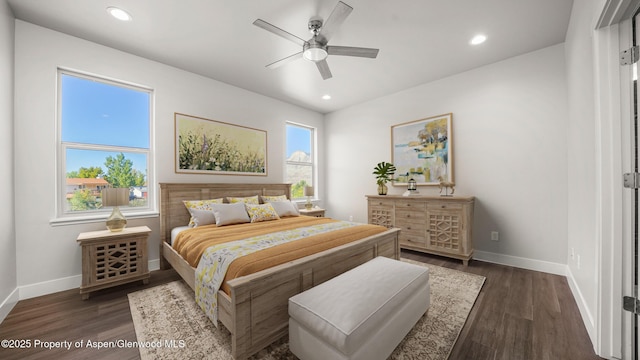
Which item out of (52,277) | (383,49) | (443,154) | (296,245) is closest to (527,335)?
(296,245)

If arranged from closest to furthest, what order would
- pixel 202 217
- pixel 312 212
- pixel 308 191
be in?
pixel 202 217
pixel 312 212
pixel 308 191

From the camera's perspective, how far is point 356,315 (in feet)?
4.43

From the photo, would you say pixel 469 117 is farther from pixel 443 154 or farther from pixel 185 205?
pixel 185 205

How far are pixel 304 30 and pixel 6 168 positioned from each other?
313 centimetres

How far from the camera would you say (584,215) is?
2.05 metres

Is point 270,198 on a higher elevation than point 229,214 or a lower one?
higher

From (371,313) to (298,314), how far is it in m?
0.45

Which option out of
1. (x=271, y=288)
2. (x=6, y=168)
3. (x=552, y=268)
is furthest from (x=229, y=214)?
(x=552, y=268)

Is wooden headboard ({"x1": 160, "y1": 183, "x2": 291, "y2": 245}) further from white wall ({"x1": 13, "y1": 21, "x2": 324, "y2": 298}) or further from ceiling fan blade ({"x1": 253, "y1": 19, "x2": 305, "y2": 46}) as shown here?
ceiling fan blade ({"x1": 253, "y1": 19, "x2": 305, "y2": 46})

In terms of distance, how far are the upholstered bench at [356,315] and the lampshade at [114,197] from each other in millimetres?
2380

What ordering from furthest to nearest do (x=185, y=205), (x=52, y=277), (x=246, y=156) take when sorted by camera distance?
1. (x=246, y=156)
2. (x=185, y=205)
3. (x=52, y=277)

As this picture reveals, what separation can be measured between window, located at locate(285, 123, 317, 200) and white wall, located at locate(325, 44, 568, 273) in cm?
220

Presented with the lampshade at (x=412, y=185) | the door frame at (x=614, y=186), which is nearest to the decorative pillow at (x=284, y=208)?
the lampshade at (x=412, y=185)

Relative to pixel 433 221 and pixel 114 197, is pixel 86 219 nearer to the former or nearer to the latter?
pixel 114 197
